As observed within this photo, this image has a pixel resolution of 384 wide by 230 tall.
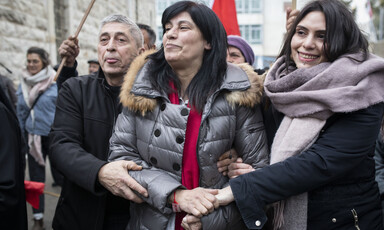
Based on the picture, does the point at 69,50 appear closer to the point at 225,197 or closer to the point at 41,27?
the point at 225,197

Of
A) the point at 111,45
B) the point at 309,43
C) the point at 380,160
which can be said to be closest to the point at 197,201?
the point at 309,43

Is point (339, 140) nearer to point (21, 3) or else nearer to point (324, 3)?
point (324, 3)

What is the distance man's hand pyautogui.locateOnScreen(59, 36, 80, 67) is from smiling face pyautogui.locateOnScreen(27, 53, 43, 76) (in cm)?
249

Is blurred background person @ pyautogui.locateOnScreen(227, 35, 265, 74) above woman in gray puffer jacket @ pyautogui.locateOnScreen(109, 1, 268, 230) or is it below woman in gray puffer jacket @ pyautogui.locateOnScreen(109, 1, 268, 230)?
above

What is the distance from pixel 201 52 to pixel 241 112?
44 cm

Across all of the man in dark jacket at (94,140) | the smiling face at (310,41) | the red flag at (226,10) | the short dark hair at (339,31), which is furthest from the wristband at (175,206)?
the red flag at (226,10)

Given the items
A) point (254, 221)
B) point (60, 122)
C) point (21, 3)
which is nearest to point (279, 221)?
point (254, 221)

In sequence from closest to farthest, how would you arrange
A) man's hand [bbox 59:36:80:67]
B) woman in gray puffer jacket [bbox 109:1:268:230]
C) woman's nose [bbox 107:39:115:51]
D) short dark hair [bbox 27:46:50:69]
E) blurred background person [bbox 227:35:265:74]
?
woman in gray puffer jacket [bbox 109:1:268:230] → woman's nose [bbox 107:39:115:51] → man's hand [bbox 59:36:80:67] → blurred background person [bbox 227:35:265:74] → short dark hair [bbox 27:46:50:69]

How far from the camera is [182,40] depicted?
185 centimetres

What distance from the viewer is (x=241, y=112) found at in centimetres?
181

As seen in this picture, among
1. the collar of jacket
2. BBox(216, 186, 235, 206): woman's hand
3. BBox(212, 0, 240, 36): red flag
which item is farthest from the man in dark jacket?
BBox(212, 0, 240, 36): red flag

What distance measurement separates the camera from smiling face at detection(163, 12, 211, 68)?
6.08 feet

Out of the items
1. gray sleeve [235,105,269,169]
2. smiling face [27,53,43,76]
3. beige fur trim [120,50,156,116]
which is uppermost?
smiling face [27,53,43,76]

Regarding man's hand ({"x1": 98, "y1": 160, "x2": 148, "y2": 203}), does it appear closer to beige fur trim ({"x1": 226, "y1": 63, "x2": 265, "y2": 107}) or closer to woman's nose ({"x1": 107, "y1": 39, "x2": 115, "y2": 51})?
beige fur trim ({"x1": 226, "y1": 63, "x2": 265, "y2": 107})
